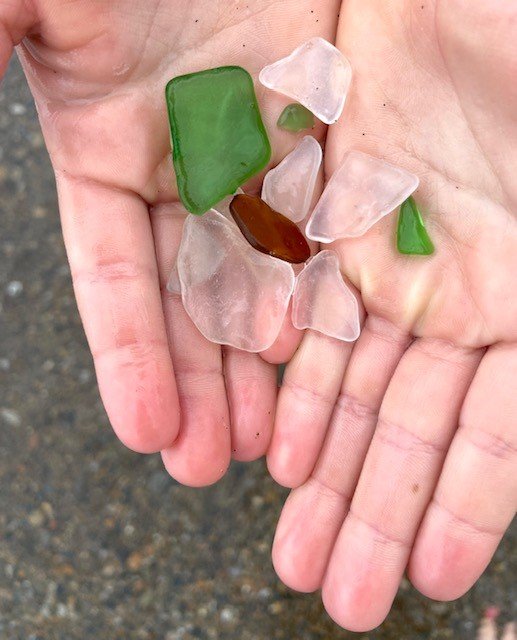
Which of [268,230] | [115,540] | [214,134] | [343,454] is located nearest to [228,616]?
[115,540]

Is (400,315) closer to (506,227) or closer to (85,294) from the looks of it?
(506,227)

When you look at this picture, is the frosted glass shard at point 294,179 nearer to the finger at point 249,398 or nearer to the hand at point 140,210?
the hand at point 140,210

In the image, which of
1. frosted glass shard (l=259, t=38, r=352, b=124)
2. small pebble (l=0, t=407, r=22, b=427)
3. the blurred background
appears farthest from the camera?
small pebble (l=0, t=407, r=22, b=427)

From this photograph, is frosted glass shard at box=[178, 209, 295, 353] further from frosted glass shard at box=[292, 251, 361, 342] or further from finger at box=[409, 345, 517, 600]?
finger at box=[409, 345, 517, 600]

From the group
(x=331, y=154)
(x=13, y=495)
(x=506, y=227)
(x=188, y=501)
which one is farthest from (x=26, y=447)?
(x=506, y=227)

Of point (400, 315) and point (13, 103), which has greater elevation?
point (400, 315)

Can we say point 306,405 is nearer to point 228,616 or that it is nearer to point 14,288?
point 228,616

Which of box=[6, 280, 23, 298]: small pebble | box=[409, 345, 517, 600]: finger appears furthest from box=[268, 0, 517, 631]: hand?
box=[6, 280, 23, 298]: small pebble
